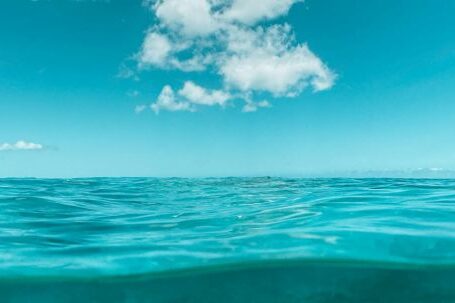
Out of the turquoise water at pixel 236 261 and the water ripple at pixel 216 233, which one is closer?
the turquoise water at pixel 236 261

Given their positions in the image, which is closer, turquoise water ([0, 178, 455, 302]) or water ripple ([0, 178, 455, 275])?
turquoise water ([0, 178, 455, 302])

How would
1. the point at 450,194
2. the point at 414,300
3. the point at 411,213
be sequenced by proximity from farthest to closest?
1. the point at 450,194
2. the point at 411,213
3. the point at 414,300

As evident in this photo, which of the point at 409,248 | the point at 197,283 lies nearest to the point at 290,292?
the point at 197,283

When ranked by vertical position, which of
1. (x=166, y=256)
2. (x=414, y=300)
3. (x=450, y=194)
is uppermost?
(x=450, y=194)

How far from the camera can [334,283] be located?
7.06 metres

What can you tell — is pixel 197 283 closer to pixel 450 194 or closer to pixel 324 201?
pixel 324 201

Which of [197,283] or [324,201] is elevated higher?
[324,201]

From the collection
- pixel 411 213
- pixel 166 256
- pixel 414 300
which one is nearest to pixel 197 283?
pixel 166 256

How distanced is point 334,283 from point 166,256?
3256 mm

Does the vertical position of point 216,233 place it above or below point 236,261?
above

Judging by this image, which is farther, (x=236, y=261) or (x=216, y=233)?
(x=216, y=233)

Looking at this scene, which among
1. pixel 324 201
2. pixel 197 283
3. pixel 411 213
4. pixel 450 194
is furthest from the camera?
pixel 450 194

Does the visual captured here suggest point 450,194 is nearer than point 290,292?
No

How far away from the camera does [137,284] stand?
22.8ft
